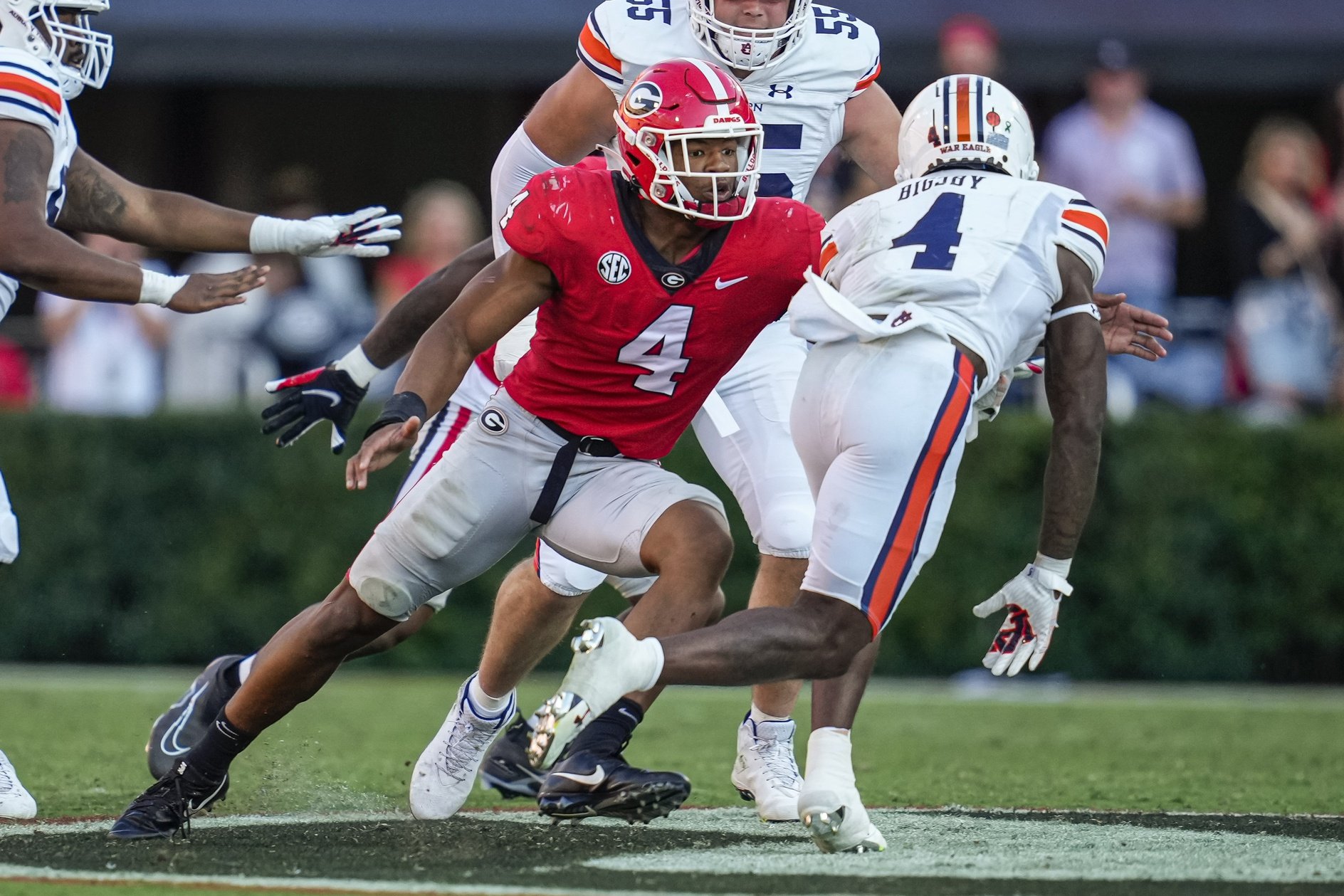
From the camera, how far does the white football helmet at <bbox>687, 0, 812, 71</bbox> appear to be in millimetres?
Answer: 5578

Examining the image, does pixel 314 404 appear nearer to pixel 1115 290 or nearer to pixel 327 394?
pixel 327 394

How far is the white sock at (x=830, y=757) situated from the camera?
15.8 ft

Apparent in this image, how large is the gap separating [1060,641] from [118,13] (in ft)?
24.1

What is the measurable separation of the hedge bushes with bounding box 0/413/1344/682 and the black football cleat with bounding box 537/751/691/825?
16.7 ft

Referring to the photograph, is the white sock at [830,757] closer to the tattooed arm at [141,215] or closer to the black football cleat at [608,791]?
the black football cleat at [608,791]

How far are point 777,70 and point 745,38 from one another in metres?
0.19

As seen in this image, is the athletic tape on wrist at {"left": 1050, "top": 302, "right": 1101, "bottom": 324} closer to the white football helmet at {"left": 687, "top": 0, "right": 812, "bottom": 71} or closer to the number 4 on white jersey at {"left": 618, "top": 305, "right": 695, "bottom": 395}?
the number 4 on white jersey at {"left": 618, "top": 305, "right": 695, "bottom": 395}

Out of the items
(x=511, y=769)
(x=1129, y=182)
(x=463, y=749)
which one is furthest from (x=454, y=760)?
(x=1129, y=182)

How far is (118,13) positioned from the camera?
42.2 feet

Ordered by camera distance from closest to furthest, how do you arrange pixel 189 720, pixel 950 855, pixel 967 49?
1. pixel 950 855
2. pixel 189 720
3. pixel 967 49

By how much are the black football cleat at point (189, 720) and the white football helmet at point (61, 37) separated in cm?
180

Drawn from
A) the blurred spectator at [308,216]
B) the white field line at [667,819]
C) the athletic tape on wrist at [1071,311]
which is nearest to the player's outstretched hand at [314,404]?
the white field line at [667,819]

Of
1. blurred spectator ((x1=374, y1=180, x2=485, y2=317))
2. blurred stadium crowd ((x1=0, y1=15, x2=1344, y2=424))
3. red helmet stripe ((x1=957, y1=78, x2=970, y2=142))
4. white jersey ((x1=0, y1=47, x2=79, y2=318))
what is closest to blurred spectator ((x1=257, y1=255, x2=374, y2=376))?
blurred stadium crowd ((x1=0, y1=15, x2=1344, y2=424))

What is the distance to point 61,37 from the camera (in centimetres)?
577
